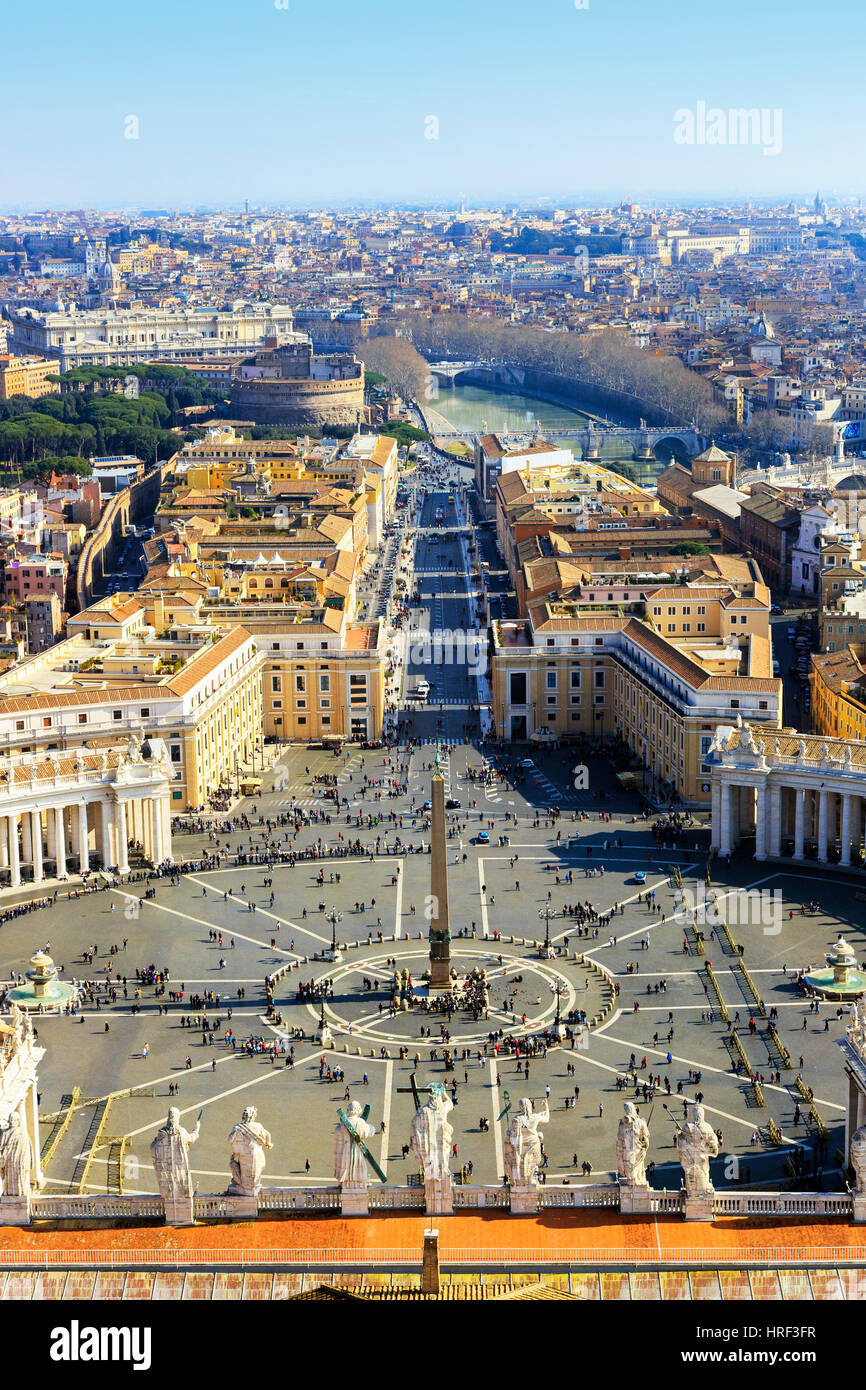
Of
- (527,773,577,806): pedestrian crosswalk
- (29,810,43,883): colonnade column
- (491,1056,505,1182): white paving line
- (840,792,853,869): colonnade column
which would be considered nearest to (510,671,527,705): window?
(527,773,577,806): pedestrian crosswalk

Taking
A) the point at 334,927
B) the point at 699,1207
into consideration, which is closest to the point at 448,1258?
the point at 699,1207

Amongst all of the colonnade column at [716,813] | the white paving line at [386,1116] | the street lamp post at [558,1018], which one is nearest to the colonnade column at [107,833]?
the street lamp post at [558,1018]

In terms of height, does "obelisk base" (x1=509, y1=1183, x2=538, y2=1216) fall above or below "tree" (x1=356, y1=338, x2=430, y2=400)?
above

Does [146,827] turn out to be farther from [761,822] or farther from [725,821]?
[761,822]

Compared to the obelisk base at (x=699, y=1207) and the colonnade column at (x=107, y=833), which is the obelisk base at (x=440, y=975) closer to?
the colonnade column at (x=107, y=833)

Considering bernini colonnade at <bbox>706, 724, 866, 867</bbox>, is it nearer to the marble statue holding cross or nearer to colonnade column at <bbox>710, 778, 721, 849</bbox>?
colonnade column at <bbox>710, 778, 721, 849</bbox>
